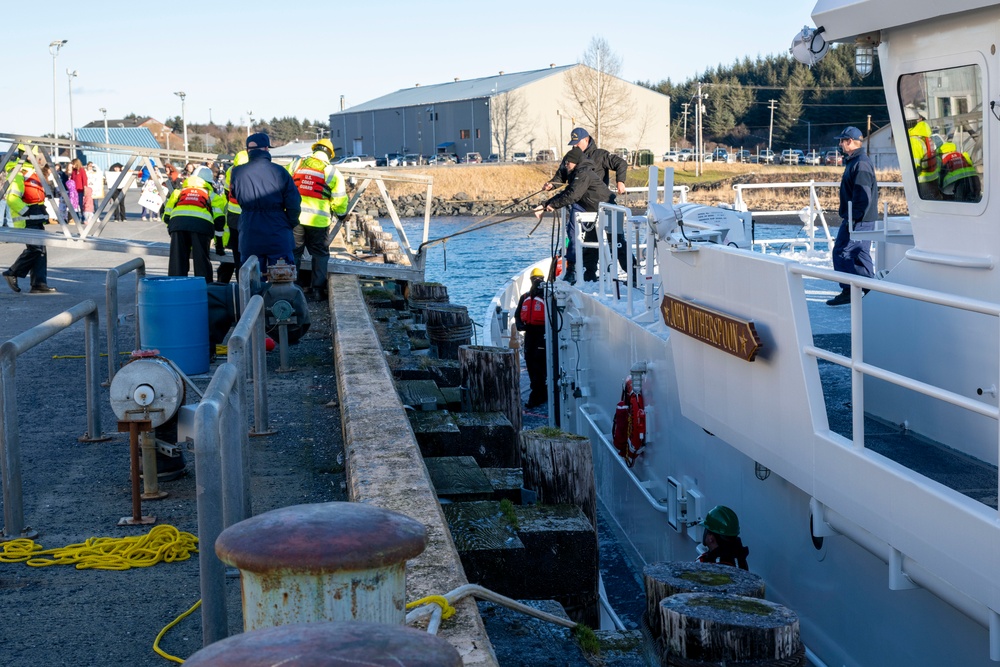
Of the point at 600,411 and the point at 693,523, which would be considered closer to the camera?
the point at 693,523

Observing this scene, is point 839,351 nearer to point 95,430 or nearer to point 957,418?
point 957,418

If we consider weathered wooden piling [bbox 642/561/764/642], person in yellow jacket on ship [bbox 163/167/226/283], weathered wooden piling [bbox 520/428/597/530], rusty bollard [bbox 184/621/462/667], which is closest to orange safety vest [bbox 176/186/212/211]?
person in yellow jacket on ship [bbox 163/167/226/283]

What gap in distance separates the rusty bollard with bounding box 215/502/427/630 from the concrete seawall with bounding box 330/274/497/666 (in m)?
0.80

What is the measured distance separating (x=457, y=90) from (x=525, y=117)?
13.5m

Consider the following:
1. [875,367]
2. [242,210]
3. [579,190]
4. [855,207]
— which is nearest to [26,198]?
[242,210]

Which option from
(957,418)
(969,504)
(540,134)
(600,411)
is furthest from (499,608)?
(540,134)

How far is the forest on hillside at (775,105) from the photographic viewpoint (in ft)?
285

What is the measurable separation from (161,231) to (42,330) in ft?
50.1

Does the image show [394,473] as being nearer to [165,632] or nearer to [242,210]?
[165,632]

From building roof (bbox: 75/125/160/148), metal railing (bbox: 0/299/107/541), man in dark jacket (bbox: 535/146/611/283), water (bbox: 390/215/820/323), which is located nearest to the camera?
metal railing (bbox: 0/299/107/541)

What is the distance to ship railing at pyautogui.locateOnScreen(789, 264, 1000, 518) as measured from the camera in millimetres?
3385

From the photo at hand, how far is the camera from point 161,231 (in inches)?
761

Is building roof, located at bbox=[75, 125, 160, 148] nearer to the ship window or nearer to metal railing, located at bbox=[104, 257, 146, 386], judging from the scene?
metal railing, located at bbox=[104, 257, 146, 386]

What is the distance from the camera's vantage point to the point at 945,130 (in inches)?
189
